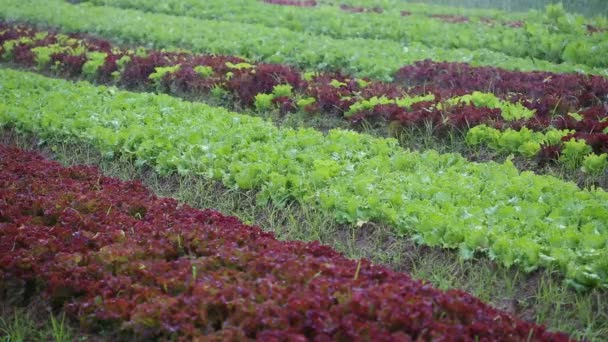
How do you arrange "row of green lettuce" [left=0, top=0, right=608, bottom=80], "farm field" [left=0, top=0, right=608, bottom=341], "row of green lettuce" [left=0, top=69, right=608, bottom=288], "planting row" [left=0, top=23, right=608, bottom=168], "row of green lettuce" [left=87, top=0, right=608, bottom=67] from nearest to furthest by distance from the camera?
"farm field" [left=0, top=0, right=608, bottom=341] → "row of green lettuce" [left=0, top=69, right=608, bottom=288] → "planting row" [left=0, top=23, right=608, bottom=168] → "row of green lettuce" [left=0, top=0, right=608, bottom=80] → "row of green lettuce" [left=87, top=0, right=608, bottom=67]

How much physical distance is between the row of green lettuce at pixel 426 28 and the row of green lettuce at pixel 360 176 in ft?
22.7

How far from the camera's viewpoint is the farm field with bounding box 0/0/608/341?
4.19 meters

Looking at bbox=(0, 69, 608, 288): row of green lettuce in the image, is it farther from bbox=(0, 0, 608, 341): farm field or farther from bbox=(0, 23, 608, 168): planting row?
bbox=(0, 23, 608, 168): planting row

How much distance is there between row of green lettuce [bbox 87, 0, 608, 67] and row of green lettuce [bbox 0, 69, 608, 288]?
6.92 m

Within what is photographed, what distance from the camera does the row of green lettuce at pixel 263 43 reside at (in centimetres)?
1224

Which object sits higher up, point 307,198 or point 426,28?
point 426,28

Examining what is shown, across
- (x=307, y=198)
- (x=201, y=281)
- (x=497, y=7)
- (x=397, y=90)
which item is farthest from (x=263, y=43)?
(x=497, y=7)

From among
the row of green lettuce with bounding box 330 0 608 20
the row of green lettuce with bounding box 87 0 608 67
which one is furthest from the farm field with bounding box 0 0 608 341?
the row of green lettuce with bounding box 330 0 608 20

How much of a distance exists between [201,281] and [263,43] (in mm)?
9760

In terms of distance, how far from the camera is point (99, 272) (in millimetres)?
4719

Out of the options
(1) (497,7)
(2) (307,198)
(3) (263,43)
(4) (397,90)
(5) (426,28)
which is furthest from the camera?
(1) (497,7)

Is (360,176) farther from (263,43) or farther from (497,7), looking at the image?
(497,7)

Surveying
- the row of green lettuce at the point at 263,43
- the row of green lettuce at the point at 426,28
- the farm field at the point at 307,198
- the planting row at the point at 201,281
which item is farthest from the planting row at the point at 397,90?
the planting row at the point at 201,281

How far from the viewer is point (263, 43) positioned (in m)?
13.7
